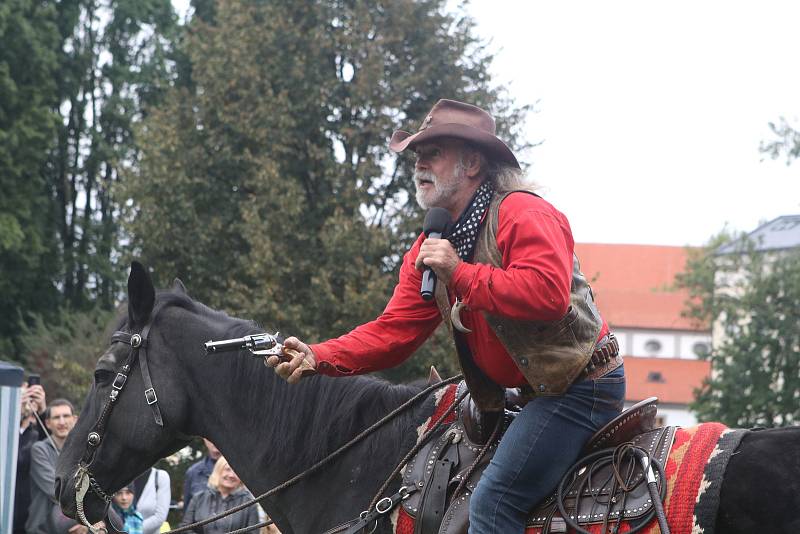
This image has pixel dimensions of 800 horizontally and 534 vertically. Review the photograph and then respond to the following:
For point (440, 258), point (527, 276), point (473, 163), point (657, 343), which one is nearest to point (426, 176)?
point (473, 163)

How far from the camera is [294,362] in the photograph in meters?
4.56

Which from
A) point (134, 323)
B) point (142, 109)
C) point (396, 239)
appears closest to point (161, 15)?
point (142, 109)

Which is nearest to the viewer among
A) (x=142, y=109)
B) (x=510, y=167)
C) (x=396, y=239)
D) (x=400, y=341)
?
(x=510, y=167)

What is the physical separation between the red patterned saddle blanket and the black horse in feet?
0.85

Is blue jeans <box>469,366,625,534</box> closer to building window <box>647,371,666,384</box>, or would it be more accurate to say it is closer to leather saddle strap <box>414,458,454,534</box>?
leather saddle strap <box>414,458,454,534</box>

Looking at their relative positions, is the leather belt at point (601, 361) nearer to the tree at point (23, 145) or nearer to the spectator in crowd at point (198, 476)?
the spectator in crowd at point (198, 476)

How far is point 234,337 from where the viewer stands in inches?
197

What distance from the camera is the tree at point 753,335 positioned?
30875 millimetres

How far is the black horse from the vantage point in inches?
187

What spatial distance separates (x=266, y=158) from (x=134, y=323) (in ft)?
57.5

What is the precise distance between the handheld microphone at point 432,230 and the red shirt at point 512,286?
0.09 m

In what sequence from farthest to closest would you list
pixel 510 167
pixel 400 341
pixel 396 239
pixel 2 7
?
1. pixel 2 7
2. pixel 396 239
3. pixel 400 341
4. pixel 510 167

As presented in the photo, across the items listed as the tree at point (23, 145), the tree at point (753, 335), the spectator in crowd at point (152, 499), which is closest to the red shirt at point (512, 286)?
the spectator in crowd at point (152, 499)

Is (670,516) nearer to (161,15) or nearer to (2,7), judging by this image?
(2,7)
